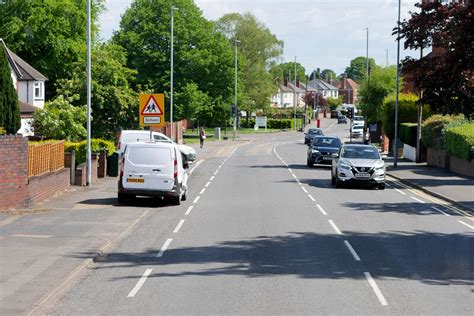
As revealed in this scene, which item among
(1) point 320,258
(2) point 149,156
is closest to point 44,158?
(2) point 149,156

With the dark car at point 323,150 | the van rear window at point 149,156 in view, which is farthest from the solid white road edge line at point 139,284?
the dark car at point 323,150

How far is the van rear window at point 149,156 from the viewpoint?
23078 millimetres

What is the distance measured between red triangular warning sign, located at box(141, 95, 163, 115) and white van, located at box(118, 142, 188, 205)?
23.6 ft

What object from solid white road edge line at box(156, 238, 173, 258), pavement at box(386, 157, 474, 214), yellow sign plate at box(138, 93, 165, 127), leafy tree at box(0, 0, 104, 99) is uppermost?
leafy tree at box(0, 0, 104, 99)

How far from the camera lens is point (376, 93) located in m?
75.9

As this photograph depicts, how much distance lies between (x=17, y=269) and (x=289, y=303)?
470cm

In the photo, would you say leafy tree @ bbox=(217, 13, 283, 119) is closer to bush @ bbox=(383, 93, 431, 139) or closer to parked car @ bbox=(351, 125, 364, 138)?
parked car @ bbox=(351, 125, 364, 138)

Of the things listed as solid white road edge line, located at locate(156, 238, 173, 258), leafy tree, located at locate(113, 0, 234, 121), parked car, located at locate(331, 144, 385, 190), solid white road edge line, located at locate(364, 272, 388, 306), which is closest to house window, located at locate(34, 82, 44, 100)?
leafy tree, located at locate(113, 0, 234, 121)

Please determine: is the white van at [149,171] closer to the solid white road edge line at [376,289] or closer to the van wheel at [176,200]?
the van wheel at [176,200]

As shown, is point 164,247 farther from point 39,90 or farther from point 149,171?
point 39,90

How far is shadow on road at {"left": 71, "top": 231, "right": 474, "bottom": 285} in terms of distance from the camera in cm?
1304

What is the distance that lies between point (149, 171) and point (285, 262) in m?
9.54

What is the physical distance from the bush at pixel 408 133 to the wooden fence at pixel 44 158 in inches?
1153

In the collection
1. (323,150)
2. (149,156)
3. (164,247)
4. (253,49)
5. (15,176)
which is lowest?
(164,247)
